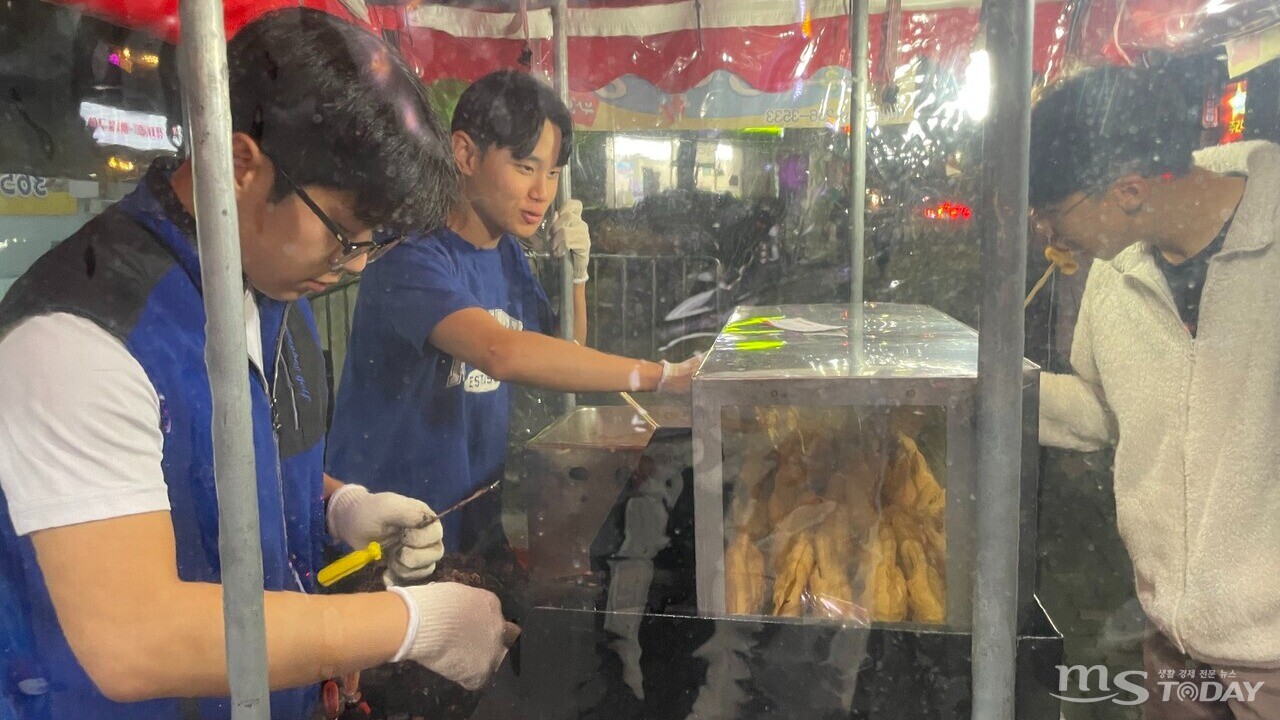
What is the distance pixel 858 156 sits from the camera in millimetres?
1005

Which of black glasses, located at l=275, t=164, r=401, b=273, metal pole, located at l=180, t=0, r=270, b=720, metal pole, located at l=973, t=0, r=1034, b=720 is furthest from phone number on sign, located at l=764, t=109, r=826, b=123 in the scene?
metal pole, located at l=180, t=0, r=270, b=720

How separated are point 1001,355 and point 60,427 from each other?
3.10ft

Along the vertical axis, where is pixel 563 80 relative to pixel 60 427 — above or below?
above

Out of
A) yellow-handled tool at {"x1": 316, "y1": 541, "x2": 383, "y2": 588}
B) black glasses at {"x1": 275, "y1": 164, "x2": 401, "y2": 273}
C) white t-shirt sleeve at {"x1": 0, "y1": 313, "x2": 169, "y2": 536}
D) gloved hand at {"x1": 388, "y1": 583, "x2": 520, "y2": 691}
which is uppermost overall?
black glasses at {"x1": 275, "y1": 164, "x2": 401, "y2": 273}

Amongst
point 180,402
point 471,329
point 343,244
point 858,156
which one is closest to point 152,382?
point 180,402

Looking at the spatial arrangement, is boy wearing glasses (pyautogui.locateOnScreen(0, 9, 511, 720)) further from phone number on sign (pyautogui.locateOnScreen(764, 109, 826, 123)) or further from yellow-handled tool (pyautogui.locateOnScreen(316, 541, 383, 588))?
phone number on sign (pyautogui.locateOnScreen(764, 109, 826, 123))

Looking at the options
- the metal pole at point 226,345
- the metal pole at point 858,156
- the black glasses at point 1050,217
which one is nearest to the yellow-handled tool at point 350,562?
the metal pole at point 226,345

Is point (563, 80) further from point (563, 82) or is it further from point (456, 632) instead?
point (456, 632)

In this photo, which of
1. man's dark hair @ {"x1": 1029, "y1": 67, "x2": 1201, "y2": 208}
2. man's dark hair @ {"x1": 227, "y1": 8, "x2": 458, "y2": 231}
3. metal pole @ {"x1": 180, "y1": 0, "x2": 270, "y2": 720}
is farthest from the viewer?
man's dark hair @ {"x1": 1029, "y1": 67, "x2": 1201, "y2": 208}

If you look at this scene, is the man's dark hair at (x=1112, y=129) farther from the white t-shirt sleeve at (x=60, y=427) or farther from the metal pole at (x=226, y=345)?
the white t-shirt sleeve at (x=60, y=427)

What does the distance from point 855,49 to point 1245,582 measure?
2.70 feet

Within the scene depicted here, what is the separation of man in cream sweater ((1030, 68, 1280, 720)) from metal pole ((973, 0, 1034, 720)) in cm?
17

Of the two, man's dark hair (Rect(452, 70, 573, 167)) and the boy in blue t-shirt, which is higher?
man's dark hair (Rect(452, 70, 573, 167))

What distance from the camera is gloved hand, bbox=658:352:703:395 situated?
101 cm
